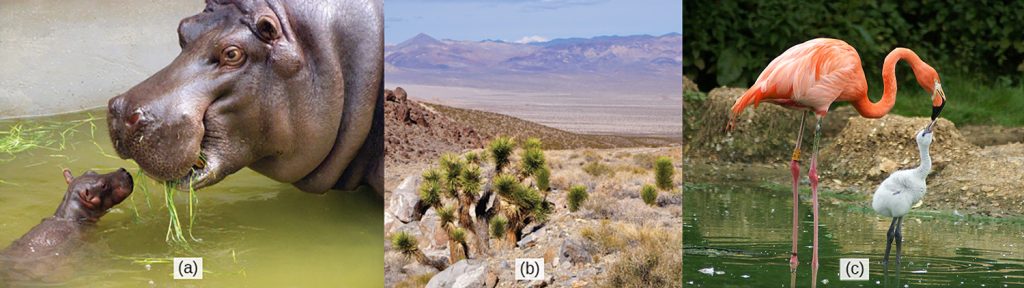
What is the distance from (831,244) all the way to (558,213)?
1653 millimetres

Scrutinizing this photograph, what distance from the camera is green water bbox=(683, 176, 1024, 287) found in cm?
644

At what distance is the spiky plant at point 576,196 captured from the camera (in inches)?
245

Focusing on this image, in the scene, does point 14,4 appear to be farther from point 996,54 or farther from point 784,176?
point 996,54

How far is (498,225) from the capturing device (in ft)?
20.3

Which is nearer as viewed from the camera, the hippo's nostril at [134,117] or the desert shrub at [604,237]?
the hippo's nostril at [134,117]

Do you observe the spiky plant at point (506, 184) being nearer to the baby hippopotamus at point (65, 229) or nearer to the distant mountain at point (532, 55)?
the distant mountain at point (532, 55)

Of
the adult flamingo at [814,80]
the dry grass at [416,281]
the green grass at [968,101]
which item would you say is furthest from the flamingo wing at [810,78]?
the green grass at [968,101]

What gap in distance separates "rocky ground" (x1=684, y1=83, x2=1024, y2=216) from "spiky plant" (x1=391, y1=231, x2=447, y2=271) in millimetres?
3436

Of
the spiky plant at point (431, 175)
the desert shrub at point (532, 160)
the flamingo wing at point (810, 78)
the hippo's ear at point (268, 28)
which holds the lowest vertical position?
the spiky plant at point (431, 175)

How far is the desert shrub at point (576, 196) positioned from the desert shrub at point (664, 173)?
0.32 m

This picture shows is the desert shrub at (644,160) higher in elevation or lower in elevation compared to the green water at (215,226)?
higher

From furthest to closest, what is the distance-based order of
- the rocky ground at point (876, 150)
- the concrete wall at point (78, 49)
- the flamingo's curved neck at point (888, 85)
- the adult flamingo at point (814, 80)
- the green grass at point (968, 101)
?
the green grass at point (968, 101) → the rocky ground at point (876, 150) → the concrete wall at point (78, 49) → the flamingo's curved neck at point (888, 85) → the adult flamingo at point (814, 80)

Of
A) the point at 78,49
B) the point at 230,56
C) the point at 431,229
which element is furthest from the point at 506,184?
the point at 78,49

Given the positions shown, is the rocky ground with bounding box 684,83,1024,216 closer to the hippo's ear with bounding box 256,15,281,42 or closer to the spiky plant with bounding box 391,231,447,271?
the spiky plant with bounding box 391,231,447,271
